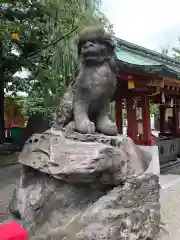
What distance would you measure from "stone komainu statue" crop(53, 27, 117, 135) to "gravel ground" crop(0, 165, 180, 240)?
126 centimetres

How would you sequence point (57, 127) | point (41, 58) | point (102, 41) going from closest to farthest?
1. point (102, 41)
2. point (57, 127)
3. point (41, 58)

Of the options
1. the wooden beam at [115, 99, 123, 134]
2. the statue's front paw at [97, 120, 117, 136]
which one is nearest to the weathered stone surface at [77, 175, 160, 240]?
the statue's front paw at [97, 120, 117, 136]

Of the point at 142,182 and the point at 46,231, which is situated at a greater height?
the point at 142,182

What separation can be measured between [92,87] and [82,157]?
0.77 meters

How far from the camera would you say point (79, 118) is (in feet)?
9.42

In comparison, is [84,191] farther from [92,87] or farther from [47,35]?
[47,35]

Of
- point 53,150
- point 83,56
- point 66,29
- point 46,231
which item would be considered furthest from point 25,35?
point 46,231

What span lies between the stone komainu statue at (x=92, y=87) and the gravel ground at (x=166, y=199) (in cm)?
126

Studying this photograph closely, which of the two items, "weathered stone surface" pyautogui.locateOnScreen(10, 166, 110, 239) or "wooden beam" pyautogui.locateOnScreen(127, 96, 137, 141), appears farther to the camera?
"wooden beam" pyautogui.locateOnScreen(127, 96, 137, 141)

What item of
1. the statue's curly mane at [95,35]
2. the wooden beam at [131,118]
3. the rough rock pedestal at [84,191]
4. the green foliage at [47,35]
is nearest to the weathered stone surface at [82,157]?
the rough rock pedestal at [84,191]

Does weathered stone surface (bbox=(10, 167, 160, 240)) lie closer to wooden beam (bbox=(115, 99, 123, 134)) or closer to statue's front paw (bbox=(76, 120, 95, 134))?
statue's front paw (bbox=(76, 120, 95, 134))

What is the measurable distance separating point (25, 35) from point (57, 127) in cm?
309

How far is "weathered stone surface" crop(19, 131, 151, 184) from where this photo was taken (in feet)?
8.04

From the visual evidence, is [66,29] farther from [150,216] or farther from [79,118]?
[150,216]
